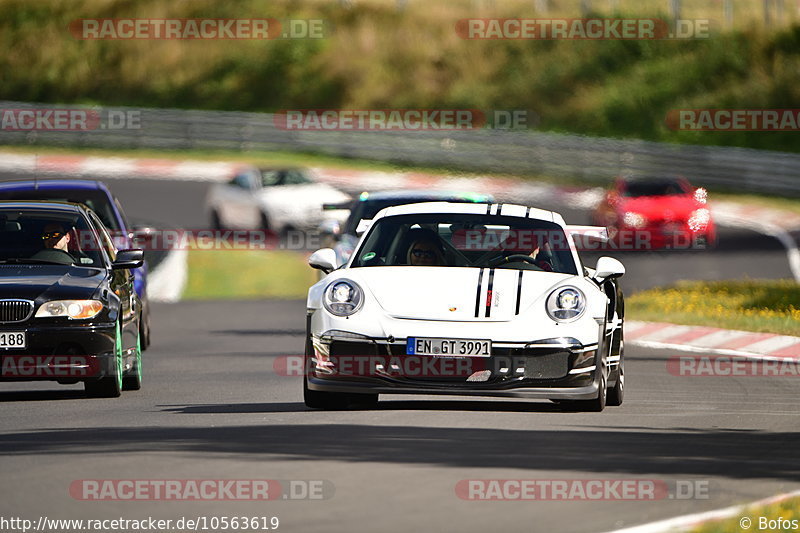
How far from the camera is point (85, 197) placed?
18688 mm

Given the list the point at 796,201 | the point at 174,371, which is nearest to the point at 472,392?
the point at 174,371

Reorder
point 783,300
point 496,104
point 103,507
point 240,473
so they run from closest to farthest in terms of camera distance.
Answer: point 103,507, point 240,473, point 783,300, point 496,104

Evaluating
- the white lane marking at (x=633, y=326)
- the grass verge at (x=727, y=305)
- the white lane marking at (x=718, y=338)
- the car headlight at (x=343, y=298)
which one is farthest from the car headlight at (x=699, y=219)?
the car headlight at (x=343, y=298)

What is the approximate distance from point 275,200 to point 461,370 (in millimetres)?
22546

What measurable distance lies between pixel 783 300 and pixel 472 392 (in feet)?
41.3

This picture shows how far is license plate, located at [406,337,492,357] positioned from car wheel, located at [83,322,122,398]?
266cm

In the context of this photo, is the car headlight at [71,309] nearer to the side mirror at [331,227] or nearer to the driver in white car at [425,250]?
the driver in white car at [425,250]

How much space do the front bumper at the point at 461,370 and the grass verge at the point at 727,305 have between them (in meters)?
8.30

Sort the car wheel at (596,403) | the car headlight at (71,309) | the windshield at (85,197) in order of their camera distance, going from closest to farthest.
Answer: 1. the car wheel at (596,403)
2. the car headlight at (71,309)
3. the windshield at (85,197)

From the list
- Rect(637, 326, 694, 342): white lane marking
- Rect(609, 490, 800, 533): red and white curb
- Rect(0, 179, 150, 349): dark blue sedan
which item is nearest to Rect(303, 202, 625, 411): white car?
Rect(609, 490, 800, 533): red and white curb

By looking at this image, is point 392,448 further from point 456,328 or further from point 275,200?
point 275,200

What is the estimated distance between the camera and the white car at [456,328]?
38.1 feet

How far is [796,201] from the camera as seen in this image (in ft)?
140

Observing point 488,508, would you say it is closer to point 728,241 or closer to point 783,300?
point 783,300
